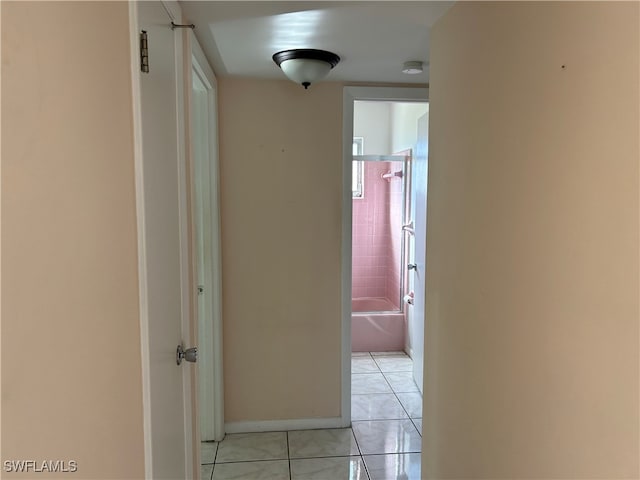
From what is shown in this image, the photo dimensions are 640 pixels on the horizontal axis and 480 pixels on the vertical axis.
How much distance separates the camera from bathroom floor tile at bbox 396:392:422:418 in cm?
311

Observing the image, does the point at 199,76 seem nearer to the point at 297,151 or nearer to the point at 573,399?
the point at 297,151

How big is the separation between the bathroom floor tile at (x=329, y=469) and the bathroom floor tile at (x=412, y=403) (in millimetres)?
646

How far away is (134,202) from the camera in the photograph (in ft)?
3.71

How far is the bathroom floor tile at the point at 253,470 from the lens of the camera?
244 centimetres

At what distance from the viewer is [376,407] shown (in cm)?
320

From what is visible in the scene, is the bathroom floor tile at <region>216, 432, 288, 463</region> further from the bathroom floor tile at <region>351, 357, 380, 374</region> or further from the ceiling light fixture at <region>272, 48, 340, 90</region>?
the ceiling light fixture at <region>272, 48, 340, 90</region>

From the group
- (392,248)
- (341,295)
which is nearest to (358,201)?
(392,248)

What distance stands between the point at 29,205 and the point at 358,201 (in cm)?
404

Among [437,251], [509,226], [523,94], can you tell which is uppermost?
[523,94]

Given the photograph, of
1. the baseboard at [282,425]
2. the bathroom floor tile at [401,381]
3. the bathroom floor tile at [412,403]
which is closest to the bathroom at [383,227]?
the bathroom floor tile at [401,381]

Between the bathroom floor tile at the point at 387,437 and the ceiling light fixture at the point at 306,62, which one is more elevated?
the ceiling light fixture at the point at 306,62

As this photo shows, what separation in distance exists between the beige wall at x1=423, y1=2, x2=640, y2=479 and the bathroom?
241cm

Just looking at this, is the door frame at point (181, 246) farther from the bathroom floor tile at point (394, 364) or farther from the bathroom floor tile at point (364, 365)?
the bathroom floor tile at point (394, 364)

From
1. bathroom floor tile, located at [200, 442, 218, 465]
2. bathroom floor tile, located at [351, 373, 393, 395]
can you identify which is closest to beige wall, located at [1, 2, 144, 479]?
bathroom floor tile, located at [200, 442, 218, 465]
